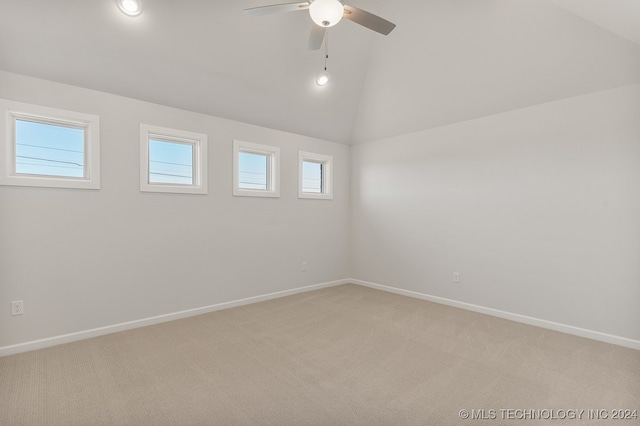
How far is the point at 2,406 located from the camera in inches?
78.5

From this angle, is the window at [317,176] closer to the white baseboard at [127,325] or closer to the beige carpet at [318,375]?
the white baseboard at [127,325]

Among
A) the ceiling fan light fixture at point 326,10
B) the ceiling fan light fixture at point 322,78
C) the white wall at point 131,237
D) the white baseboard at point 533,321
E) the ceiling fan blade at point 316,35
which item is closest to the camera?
the ceiling fan light fixture at point 326,10

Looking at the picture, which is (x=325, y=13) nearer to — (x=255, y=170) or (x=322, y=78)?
(x=322, y=78)

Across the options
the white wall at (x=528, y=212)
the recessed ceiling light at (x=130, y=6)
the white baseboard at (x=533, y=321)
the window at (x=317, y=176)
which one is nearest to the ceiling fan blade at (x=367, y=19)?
the recessed ceiling light at (x=130, y=6)

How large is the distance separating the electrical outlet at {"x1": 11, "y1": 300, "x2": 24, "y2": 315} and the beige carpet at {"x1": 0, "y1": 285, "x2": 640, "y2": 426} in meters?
0.38

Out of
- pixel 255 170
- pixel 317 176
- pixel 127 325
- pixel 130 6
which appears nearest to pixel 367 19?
pixel 130 6

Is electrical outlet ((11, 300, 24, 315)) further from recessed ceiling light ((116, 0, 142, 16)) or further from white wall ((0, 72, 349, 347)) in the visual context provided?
recessed ceiling light ((116, 0, 142, 16))

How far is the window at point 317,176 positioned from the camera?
5137 mm

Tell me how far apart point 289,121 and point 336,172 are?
4.38 feet

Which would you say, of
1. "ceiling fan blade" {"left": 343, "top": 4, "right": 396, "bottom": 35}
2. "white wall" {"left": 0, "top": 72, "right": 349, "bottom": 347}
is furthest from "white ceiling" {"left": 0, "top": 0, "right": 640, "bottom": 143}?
"ceiling fan blade" {"left": 343, "top": 4, "right": 396, "bottom": 35}

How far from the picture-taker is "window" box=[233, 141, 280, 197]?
166 inches

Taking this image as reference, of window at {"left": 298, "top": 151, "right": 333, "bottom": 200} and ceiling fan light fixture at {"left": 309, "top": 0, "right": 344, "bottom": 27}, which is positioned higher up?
ceiling fan light fixture at {"left": 309, "top": 0, "right": 344, "bottom": 27}

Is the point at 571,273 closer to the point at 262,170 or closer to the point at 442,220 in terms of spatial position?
the point at 442,220

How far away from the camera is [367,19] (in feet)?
8.23
